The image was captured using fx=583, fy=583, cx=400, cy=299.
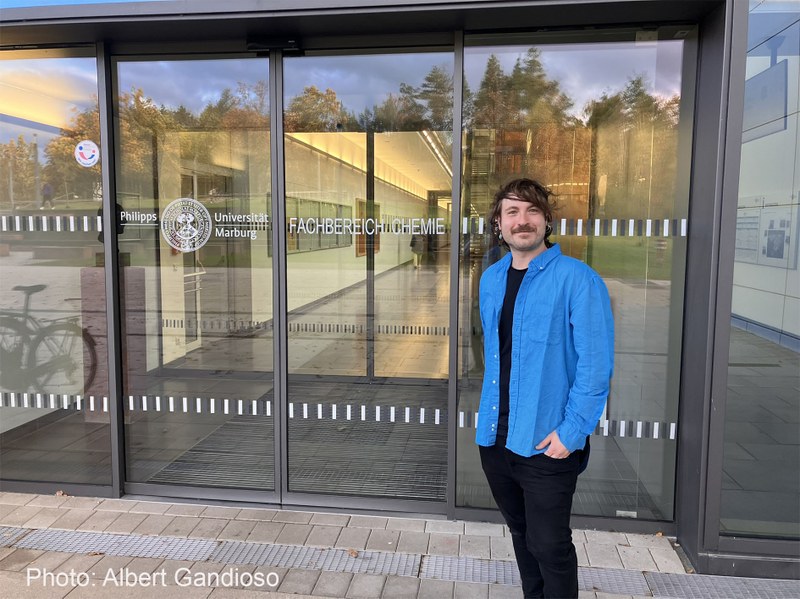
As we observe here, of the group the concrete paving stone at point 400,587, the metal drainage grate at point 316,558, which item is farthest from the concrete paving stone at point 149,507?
the concrete paving stone at point 400,587

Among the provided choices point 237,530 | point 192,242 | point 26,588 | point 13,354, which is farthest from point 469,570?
point 13,354

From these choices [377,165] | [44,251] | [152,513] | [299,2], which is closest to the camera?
[299,2]

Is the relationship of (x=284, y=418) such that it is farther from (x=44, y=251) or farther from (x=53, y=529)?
(x=44, y=251)

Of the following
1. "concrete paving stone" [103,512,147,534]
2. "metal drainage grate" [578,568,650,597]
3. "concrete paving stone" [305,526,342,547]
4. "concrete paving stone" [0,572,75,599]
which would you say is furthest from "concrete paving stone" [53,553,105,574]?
"metal drainage grate" [578,568,650,597]

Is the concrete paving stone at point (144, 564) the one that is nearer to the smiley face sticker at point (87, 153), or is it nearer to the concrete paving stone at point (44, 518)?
the concrete paving stone at point (44, 518)

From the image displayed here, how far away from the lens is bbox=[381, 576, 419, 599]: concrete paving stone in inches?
114

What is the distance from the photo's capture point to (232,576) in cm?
305

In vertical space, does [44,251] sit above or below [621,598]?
above

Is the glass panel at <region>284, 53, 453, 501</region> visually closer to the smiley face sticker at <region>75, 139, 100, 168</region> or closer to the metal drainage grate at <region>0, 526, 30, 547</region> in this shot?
the smiley face sticker at <region>75, 139, 100, 168</region>

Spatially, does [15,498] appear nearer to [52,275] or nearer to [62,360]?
[62,360]

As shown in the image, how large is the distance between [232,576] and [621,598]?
6.48 feet

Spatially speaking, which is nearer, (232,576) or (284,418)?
(232,576)

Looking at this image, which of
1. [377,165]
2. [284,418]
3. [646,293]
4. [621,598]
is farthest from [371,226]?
[621,598]

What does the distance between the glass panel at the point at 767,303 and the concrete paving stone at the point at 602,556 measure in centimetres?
60
